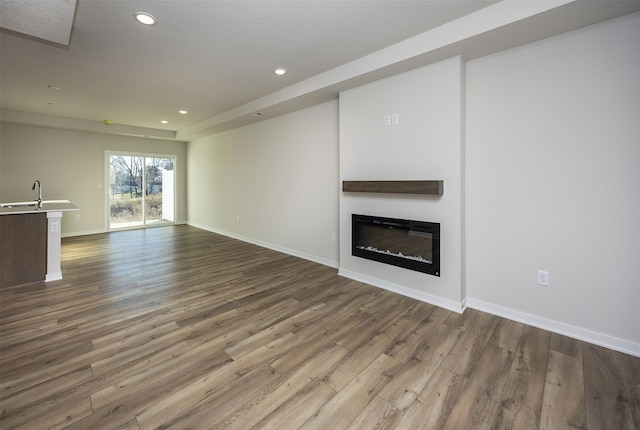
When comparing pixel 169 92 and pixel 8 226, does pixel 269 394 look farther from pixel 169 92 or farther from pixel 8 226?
pixel 169 92

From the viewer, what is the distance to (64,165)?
20.8 feet

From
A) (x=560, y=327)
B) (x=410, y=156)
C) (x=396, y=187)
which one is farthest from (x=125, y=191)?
(x=560, y=327)

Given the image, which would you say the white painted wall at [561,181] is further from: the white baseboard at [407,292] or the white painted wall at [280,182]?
the white painted wall at [280,182]

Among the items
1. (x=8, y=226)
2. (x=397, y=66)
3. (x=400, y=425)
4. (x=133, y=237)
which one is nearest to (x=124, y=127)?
(x=133, y=237)

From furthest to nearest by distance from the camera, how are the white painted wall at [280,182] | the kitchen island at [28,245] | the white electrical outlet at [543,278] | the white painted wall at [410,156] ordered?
the white painted wall at [280,182], the kitchen island at [28,245], the white painted wall at [410,156], the white electrical outlet at [543,278]

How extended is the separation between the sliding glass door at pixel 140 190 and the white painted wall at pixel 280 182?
154cm

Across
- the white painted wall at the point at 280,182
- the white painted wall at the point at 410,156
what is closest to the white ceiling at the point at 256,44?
the white painted wall at the point at 410,156

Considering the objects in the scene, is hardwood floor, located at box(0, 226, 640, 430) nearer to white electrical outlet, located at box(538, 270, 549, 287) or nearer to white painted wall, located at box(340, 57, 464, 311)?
white painted wall, located at box(340, 57, 464, 311)

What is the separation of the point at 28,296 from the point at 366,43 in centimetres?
442

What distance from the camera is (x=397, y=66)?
295 cm

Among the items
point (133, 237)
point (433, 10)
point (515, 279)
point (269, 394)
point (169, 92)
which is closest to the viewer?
point (269, 394)

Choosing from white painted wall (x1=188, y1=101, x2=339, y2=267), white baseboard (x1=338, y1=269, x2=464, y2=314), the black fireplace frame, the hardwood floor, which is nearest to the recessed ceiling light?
white painted wall (x1=188, y1=101, x2=339, y2=267)

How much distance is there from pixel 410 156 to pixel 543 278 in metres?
1.63

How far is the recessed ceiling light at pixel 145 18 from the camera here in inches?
92.2
